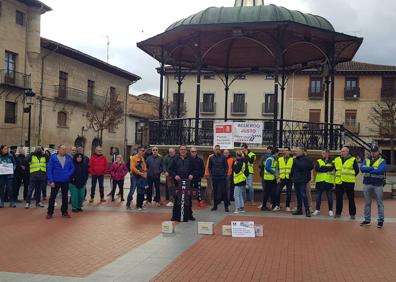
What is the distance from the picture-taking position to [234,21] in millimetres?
15492

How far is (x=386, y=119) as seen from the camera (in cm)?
4584

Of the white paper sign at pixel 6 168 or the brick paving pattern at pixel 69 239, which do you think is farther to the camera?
the white paper sign at pixel 6 168

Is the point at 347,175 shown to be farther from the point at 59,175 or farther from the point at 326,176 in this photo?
the point at 59,175

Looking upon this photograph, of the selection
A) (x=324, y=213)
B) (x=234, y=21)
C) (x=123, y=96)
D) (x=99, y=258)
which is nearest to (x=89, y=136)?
(x=123, y=96)

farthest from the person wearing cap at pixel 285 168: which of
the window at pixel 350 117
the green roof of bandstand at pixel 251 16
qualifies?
the window at pixel 350 117

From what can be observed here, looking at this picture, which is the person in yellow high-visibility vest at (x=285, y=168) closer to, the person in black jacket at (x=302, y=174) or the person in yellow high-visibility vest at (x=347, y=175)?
the person in black jacket at (x=302, y=174)

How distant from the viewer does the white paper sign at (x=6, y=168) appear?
13.8 m

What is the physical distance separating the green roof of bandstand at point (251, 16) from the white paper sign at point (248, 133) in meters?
3.28

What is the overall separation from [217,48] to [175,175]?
29.8ft

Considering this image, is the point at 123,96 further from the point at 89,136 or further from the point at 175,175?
the point at 175,175

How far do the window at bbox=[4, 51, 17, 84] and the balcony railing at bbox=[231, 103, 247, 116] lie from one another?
26713 millimetres

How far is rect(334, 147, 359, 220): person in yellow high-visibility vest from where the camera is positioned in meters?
11.9

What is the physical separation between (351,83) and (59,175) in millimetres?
45762

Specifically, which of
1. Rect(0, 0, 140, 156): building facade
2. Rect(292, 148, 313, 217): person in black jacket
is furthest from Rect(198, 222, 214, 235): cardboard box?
Rect(0, 0, 140, 156): building facade
